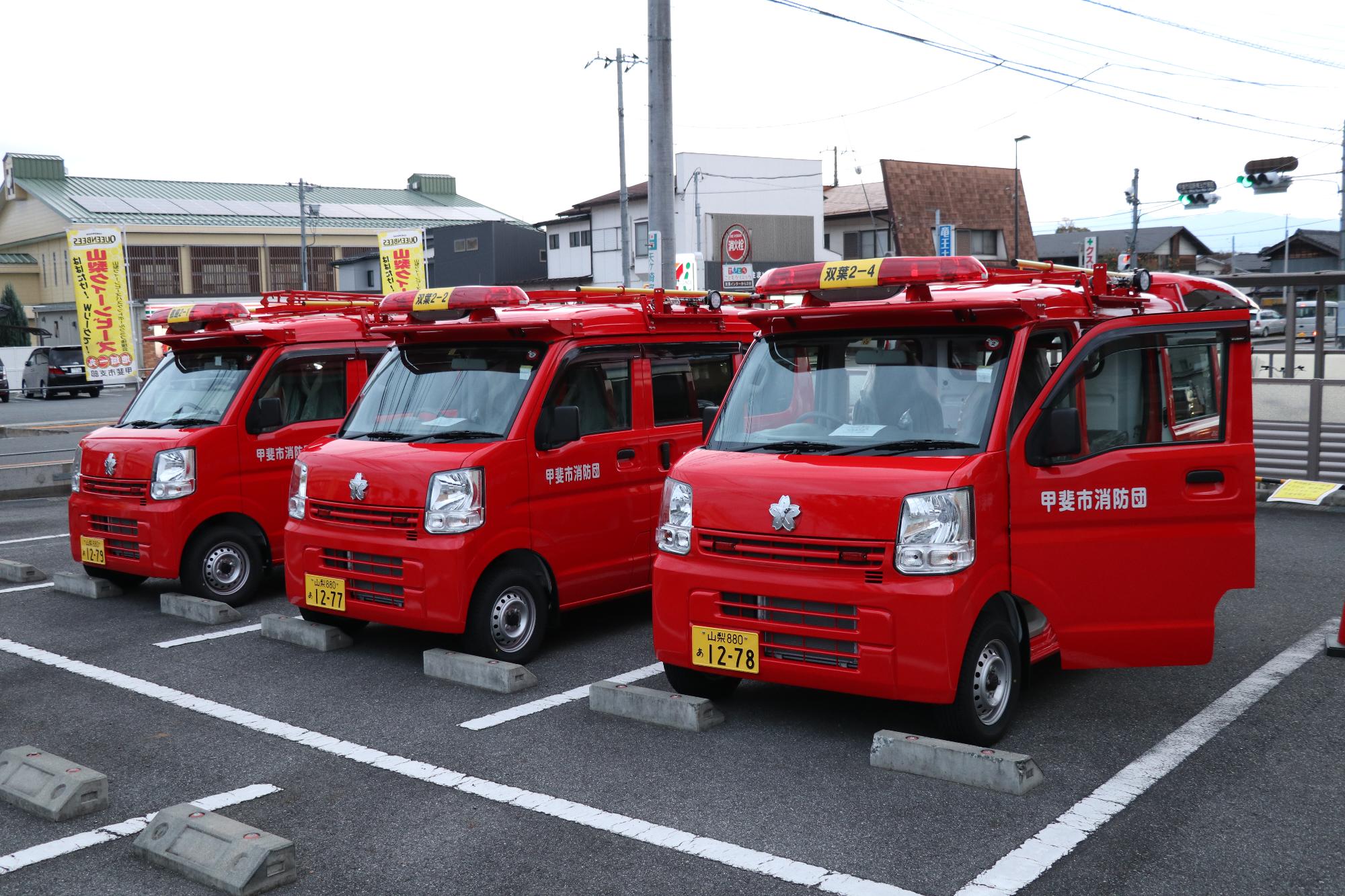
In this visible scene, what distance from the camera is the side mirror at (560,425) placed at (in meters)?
6.97

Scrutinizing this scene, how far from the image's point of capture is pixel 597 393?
24.9 ft

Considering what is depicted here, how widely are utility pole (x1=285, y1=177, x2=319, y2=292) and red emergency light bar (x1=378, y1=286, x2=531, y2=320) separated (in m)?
42.6

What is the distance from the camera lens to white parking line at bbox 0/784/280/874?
14.4 feet

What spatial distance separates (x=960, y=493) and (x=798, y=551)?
0.76 meters

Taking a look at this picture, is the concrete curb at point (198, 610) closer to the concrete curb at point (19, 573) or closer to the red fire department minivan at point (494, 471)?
the red fire department minivan at point (494, 471)

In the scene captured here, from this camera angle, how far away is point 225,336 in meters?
8.73

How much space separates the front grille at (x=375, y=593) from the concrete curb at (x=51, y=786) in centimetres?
196

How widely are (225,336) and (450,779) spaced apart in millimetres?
4926

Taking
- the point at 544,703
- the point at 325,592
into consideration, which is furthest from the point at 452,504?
the point at 544,703

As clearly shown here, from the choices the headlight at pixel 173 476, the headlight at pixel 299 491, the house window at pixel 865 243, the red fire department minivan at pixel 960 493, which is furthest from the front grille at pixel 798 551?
the house window at pixel 865 243

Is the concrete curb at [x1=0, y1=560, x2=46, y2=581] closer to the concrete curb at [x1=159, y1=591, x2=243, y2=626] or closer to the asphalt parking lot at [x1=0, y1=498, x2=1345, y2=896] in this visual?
the concrete curb at [x1=159, y1=591, x2=243, y2=626]

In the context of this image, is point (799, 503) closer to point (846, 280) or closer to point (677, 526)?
point (677, 526)

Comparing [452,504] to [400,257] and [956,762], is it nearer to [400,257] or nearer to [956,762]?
[956,762]

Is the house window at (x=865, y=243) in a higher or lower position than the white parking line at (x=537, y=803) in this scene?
higher
